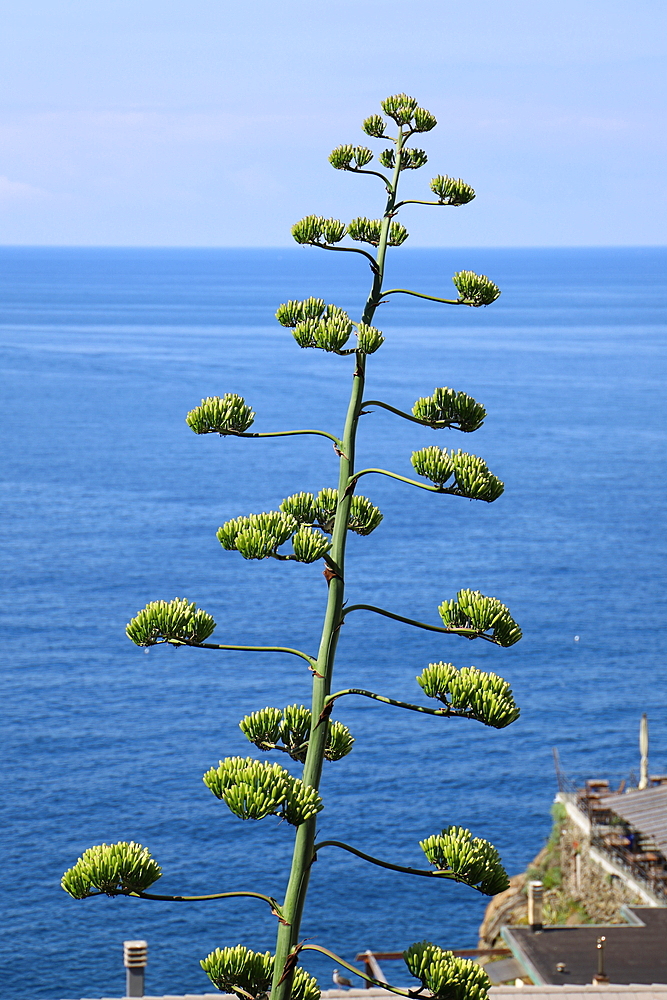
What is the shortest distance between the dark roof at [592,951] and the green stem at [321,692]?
81.8 feet

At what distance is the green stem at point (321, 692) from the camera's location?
7.19 meters

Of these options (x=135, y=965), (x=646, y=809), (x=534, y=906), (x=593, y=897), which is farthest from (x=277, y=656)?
(x=135, y=965)

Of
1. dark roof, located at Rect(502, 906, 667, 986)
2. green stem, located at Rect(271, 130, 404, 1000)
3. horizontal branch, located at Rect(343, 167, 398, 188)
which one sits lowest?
dark roof, located at Rect(502, 906, 667, 986)

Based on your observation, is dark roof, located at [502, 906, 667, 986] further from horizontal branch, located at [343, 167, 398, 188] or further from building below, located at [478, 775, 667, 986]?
horizontal branch, located at [343, 167, 398, 188]

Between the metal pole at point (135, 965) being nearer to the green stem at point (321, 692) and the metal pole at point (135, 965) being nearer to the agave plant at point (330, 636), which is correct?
the agave plant at point (330, 636)

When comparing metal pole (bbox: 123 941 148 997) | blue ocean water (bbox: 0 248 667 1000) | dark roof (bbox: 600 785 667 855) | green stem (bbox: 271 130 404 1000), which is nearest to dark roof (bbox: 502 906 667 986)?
dark roof (bbox: 600 785 667 855)

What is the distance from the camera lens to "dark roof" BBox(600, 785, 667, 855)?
1485 inches

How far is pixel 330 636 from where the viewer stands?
7.56 meters

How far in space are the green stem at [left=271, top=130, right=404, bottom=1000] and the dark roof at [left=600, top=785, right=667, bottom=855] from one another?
31.0 m

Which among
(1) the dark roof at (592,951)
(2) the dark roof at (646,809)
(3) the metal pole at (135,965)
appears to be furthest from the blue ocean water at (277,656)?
(3) the metal pole at (135,965)

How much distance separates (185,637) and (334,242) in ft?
9.17

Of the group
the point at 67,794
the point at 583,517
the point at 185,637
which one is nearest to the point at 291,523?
the point at 185,637

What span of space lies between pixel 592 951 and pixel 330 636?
Result: 28.4 meters

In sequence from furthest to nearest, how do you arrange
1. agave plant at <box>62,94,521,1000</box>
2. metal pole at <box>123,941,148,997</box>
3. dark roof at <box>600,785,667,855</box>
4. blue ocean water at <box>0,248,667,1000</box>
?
blue ocean water at <box>0,248,667,1000</box>
dark roof at <box>600,785,667,855</box>
metal pole at <box>123,941,148,997</box>
agave plant at <box>62,94,521,1000</box>
